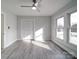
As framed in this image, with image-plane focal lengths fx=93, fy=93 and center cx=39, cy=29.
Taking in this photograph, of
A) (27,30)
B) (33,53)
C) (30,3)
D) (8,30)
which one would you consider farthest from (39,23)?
(33,53)

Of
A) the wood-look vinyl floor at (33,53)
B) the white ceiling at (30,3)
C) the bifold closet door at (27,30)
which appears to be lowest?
the wood-look vinyl floor at (33,53)

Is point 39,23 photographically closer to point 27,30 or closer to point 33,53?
point 27,30

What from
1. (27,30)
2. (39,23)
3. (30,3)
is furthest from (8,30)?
(39,23)

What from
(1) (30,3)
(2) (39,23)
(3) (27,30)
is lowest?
(3) (27,30)

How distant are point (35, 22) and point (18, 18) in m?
1.74

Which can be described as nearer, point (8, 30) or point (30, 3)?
point (30, 3)

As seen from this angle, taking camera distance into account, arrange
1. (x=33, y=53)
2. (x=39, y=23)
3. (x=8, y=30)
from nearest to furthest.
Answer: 1. (x=33, y=53)
2. (x=8, y=30)
3. (x=39, y=23)

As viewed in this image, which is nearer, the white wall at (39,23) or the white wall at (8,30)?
the white wall at (8,30)

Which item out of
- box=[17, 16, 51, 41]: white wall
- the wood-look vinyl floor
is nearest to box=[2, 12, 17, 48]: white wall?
the wood-look vinyl floor

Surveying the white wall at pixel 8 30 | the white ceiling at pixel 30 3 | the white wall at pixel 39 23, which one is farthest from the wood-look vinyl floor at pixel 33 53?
the white wall at pixel 39 23

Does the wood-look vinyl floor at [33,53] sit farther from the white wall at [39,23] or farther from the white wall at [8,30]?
the white wall at [39,23]

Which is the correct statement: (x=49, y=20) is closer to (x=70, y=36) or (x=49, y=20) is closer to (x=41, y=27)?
(x=41, y=27)

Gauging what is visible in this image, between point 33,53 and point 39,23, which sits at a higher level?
point 39,23

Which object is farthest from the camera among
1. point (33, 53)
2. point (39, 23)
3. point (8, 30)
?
point (39, 23)
